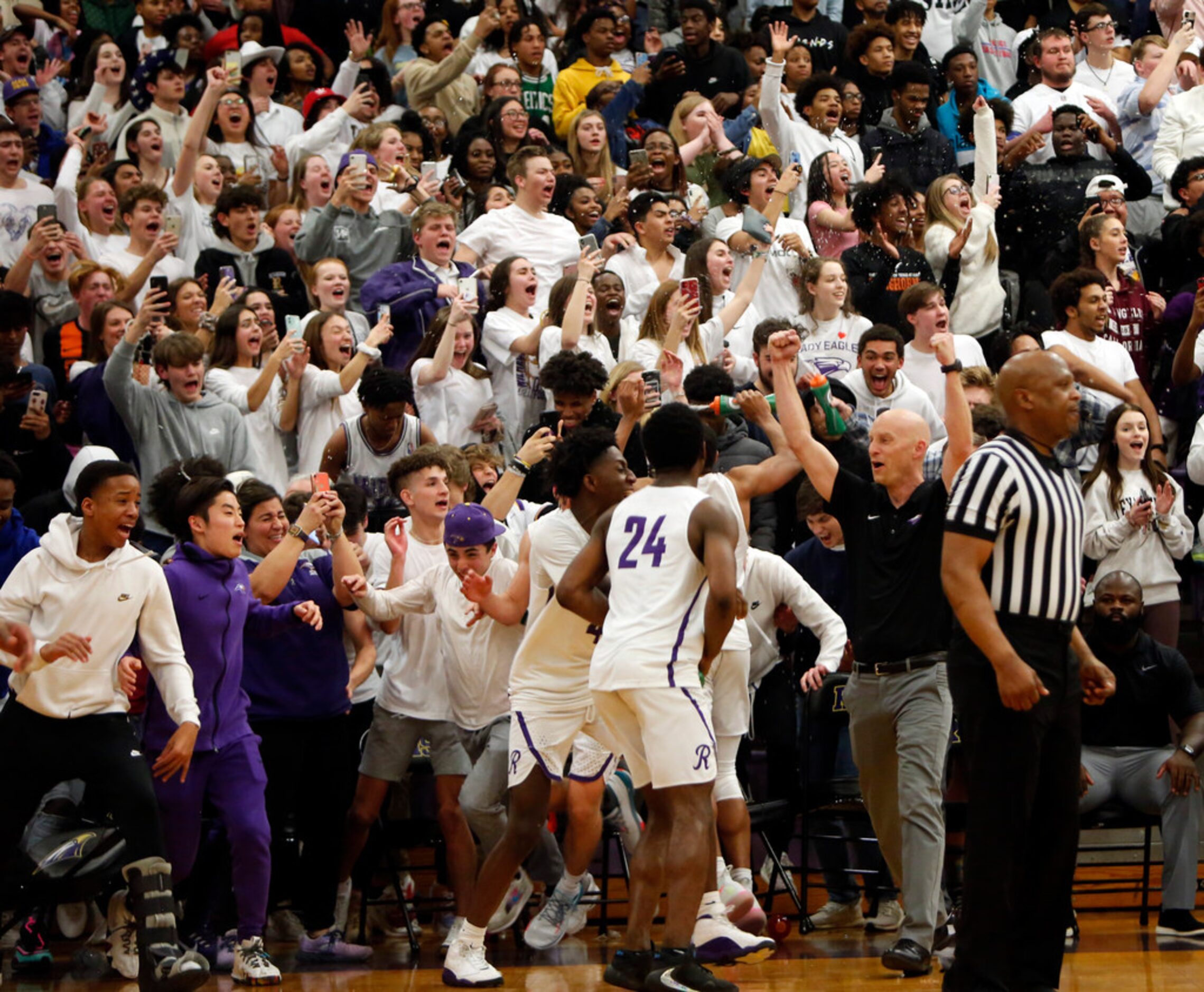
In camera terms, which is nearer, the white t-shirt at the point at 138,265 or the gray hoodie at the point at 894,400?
the gray hoodie at the point at 894,400

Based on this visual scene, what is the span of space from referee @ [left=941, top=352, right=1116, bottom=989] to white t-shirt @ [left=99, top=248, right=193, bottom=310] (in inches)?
Answer: 242

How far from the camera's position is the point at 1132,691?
8.17 m

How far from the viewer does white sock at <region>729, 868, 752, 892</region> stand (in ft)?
A: 22.7

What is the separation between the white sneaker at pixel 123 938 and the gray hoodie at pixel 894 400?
4.65 metres

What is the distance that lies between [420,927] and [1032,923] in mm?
3499

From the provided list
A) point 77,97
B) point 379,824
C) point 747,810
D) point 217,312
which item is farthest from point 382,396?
point 77,97

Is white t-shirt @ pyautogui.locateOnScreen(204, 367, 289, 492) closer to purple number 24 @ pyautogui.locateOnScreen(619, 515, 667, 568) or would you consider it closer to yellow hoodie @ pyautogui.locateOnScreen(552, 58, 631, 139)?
purple number 24 @ pyautogui.locateOnScreen(619, 515, 667, 568)

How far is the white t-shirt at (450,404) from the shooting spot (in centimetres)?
962

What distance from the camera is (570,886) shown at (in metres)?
7.17

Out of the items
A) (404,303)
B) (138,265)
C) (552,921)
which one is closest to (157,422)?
(404,303)

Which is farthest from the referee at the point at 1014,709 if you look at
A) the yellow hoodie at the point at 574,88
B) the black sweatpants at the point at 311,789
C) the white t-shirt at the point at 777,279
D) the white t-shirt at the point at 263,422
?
the yellow hoodie at the point at 574,88

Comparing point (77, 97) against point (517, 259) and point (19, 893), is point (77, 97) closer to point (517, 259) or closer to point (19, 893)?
point (517, 259)

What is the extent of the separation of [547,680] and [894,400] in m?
3.62

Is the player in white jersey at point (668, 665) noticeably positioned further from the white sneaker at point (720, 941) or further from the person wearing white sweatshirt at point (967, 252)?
the person wearing white sweatshirt at point (967, 252)
